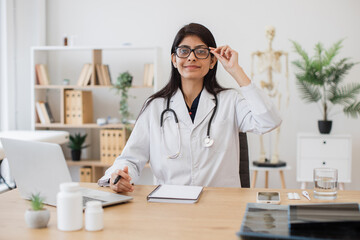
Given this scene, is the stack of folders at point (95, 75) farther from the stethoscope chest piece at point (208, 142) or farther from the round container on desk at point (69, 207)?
the round container on desk at point (69, 207)

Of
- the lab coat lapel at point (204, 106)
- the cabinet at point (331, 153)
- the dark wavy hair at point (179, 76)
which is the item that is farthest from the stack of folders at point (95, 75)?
the lab coat lapel at point (204, 106)

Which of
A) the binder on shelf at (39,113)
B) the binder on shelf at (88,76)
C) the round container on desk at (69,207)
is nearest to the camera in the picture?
the round container on desk at (69,207)

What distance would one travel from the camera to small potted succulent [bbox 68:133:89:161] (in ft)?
15.6

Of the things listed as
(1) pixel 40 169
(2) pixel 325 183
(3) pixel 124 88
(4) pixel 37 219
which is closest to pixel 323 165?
(3) pixel 124 88

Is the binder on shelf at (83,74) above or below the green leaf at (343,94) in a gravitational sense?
above

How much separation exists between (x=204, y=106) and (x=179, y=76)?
22 cm

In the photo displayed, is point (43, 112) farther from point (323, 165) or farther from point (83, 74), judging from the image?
point (323, 165)

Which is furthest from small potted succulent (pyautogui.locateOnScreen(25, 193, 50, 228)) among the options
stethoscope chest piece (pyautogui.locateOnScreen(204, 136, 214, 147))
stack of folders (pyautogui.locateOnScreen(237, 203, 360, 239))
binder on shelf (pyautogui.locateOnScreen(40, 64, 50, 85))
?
binder on shelf (pyautogui.locateOnScreen(40, 64, 50, 85))

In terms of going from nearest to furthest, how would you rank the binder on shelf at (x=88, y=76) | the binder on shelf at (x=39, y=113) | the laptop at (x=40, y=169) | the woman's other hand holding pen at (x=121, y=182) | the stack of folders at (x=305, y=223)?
1. the stack of folders at (x=305, y=223)
2. the laptop at (x=40, y=169)
3. the woman's other hand holding pen at (x=121, y=182)
4. the binder on shelf at (x=88, y=76)
5. the binder on shelf at (x=39, y=113)

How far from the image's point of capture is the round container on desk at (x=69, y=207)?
4.26 ft

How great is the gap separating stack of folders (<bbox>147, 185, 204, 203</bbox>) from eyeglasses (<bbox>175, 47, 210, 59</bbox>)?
682 millimetres

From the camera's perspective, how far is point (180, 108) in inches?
88.6

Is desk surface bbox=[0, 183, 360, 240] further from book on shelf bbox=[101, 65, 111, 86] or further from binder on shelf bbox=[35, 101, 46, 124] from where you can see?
binder on shelf bbox=[35, 101, 46, 124]

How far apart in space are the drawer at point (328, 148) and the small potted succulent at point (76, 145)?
2.33 m
